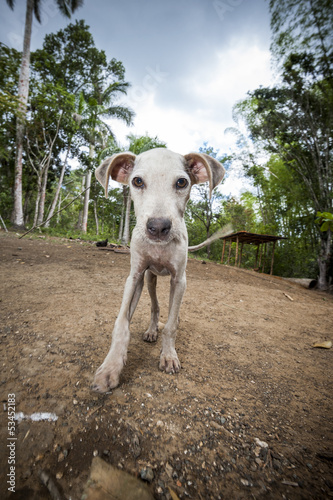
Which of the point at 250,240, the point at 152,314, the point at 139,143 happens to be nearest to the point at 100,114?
the point at 139,143

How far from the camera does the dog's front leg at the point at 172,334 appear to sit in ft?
6.47

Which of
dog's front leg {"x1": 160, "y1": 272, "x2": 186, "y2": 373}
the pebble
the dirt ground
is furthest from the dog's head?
the pebble

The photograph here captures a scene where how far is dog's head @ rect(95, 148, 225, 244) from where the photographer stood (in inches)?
66.8

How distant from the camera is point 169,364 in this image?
77.4 inches

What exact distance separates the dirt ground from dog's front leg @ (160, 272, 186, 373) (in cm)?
10

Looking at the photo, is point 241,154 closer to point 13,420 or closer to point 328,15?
point 328,15

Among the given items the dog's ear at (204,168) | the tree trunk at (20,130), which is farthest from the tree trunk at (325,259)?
the tree trunk at (20,130)

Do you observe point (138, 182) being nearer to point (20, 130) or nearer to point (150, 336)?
point (150, 336)

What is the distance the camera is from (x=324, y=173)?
11844 millimetres

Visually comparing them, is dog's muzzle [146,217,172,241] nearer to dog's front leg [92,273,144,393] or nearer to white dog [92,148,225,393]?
white dog [92,148,225,393]

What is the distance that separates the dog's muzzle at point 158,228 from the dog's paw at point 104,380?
3.60 ft

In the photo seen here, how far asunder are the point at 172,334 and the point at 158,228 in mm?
1123

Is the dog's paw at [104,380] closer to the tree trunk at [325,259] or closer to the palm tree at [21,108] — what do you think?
the tree trunk at [325,259]

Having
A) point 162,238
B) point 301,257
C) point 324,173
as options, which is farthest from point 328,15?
point 162,238
